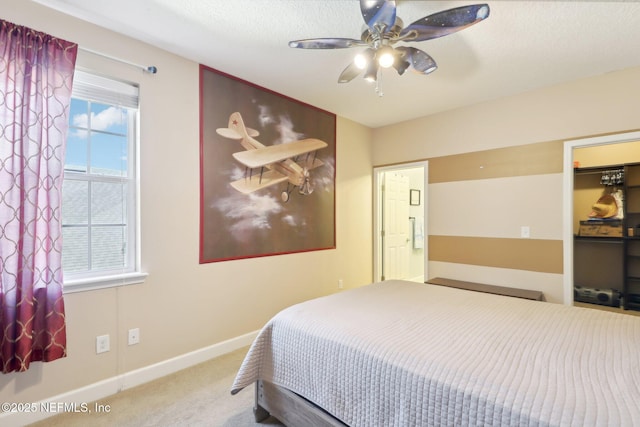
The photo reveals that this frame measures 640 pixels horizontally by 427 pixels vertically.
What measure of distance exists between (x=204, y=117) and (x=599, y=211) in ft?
16.5

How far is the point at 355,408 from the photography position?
1.37 metres

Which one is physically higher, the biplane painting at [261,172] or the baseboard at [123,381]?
the biplane painting at [261,172]

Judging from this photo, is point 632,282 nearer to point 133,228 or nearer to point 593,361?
point 593,361

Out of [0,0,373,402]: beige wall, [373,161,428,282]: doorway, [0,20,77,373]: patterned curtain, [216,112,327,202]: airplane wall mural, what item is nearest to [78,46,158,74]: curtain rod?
[0,0,373,402]: beige wall

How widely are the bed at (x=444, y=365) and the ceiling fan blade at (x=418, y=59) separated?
1651mm

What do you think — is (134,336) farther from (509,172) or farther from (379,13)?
(509,172)

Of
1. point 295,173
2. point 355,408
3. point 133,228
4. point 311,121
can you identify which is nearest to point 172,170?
point 133,228

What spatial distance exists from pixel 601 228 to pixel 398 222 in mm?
2609

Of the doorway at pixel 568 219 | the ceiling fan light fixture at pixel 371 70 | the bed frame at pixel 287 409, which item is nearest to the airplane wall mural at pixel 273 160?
the ceiling fan light fixture at pixel 371 70

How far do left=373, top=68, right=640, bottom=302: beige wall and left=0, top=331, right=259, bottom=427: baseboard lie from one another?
2647 millimetres

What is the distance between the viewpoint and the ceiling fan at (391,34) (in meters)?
1.51

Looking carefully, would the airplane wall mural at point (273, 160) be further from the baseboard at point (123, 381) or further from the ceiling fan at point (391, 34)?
the baseboard at point (123, 381)

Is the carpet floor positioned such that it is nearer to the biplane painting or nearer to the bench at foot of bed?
the biplane painting

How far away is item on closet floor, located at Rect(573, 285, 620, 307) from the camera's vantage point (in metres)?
3.73
